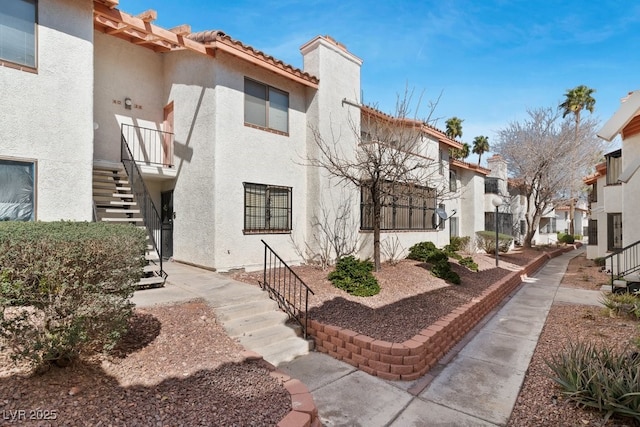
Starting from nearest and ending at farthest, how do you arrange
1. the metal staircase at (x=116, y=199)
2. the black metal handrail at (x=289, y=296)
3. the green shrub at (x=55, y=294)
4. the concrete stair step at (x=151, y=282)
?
1. the green shrub at (x=55, y=294)
2. the black metal handrail at (x=289, y=296)
3. the concrete stair step at (x=151, y=282)
4. the metal staircase at (x=116, y=199)

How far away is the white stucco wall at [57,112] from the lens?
604 centimetres

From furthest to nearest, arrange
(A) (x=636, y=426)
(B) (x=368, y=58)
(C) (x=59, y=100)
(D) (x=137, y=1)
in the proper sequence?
(B) (x=368, y=58)
(D) (x=137, y=1)
(C) (x=59, y=100)
(A) (x=636, y=426)

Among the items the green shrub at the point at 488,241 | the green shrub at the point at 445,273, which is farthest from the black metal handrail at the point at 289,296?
the green shrub at the point at 488,241

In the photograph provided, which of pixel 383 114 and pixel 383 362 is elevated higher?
pixel 383 114

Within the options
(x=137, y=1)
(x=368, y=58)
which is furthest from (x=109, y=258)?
(x=368, y=58)

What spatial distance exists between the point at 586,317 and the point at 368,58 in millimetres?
10349

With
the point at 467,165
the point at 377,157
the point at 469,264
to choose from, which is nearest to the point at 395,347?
the point at 377,157

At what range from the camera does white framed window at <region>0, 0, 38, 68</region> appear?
5.91 meters

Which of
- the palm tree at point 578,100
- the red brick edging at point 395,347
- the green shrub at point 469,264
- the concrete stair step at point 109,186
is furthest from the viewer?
the palm tree at point 578,100

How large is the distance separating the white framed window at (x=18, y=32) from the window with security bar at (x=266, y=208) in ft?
16.9

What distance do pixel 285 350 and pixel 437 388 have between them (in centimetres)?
238

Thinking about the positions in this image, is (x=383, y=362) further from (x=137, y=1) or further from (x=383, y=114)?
(x=137, y=1)

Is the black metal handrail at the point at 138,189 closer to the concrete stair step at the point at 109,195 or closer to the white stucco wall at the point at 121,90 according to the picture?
the white stucco wall at the point at 121,90

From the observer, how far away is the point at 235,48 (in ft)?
28.0
